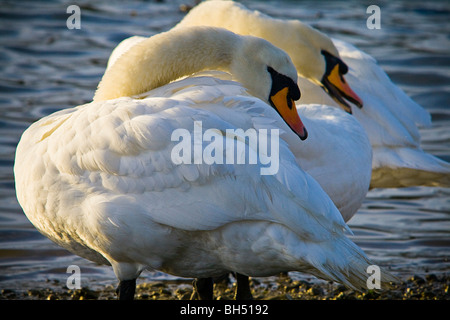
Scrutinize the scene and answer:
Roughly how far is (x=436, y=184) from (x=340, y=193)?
1979 millimetres

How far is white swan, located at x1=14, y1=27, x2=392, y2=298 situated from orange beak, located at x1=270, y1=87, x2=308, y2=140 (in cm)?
29

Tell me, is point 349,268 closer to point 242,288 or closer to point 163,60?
point 242,288

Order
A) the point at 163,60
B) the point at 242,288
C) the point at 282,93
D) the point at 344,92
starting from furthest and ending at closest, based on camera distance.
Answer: the point at 344,92 < the point at 242,288 < the point at 282,93 < the point at 163,60

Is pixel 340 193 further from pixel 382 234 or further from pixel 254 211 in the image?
pixel 382 234

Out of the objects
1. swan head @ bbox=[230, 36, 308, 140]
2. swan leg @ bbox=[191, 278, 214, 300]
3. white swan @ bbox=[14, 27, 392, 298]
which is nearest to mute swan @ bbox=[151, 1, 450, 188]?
swan head @ bbox=[230, 36, 308, 140]

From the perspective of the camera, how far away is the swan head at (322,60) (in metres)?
5.56

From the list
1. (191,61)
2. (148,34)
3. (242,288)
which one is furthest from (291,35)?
(148,34)

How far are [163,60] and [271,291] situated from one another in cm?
163

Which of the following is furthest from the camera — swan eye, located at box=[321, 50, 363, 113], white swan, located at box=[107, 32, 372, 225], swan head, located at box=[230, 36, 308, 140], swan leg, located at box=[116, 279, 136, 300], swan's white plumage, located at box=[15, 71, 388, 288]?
swan eye, located at box=[321, 50, 363, 113]

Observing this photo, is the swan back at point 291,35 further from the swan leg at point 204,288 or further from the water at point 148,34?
the swan leg at point 204,288

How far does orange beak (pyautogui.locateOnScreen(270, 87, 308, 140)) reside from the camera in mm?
4012

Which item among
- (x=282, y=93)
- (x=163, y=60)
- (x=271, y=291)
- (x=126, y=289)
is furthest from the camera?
(x=271, y=291)

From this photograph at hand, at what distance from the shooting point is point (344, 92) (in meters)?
→ 5.54

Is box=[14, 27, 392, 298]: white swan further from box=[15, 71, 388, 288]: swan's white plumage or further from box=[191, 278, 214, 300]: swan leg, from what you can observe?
box=[191, 278, 214, 300]: swan leg
